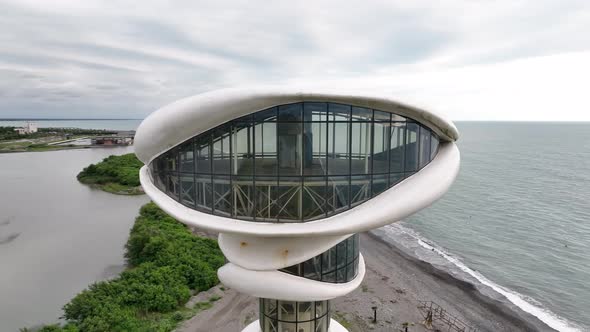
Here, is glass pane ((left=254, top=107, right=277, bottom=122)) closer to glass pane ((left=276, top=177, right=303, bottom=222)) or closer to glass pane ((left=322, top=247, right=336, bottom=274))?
glass pane ((left=276, top=177, right=303, bottom=222))

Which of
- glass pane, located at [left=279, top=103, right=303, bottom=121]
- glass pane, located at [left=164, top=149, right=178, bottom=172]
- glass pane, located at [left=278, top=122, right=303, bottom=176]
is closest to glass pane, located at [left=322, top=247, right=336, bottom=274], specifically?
glass pane, located at [left=278, top=122, right=303, bottom=176]

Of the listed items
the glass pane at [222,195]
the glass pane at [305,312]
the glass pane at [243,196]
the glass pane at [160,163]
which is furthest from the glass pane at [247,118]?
the glass pane at [305,312]

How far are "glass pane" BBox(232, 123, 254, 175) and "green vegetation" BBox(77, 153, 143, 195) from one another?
5889cm

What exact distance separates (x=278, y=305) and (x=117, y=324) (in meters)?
10.6

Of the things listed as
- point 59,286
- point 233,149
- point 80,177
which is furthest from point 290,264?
point 80,177

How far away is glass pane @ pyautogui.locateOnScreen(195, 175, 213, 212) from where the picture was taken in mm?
12297

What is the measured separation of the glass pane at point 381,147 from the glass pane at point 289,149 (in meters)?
2.47

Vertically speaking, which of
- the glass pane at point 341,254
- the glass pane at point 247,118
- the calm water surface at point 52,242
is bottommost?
the calm water surface at point 52,242

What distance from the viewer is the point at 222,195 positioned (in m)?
12.2

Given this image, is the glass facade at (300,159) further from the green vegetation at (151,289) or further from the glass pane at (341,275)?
the green vegetation at (151,289)

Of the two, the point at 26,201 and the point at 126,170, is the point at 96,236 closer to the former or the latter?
the point at 26,201

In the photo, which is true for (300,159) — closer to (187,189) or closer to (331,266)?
(187,189)

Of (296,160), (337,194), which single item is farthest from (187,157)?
(337,194)

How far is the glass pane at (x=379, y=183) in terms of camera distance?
479 inches
